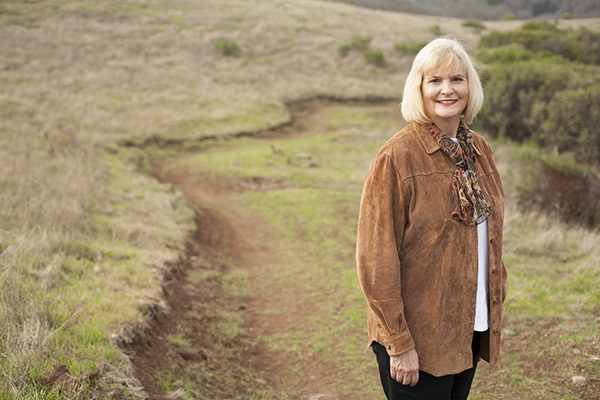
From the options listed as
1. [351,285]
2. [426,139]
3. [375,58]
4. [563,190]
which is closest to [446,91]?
[426,139]

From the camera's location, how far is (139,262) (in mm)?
5609

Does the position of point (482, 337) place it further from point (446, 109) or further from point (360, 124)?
point (360, 124)

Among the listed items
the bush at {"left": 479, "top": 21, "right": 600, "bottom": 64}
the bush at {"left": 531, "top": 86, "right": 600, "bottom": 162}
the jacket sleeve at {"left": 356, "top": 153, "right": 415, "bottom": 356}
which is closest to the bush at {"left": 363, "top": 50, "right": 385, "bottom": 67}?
the bush at {"left": 479, "top": 21, "right": 600, "bottom": 64}

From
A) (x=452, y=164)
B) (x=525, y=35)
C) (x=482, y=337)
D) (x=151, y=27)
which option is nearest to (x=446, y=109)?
(x=452, y=164)

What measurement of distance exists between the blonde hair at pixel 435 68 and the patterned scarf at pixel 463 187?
0.35 ft

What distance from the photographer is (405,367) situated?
6.31 feet

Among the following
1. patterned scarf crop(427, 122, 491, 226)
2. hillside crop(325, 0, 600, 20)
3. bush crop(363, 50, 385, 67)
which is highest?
hillside crop(325, 0, 600, 20)

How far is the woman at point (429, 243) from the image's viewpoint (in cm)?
193

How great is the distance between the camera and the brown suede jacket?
1921 millimetres

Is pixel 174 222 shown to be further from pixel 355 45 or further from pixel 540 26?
pixel 355 45

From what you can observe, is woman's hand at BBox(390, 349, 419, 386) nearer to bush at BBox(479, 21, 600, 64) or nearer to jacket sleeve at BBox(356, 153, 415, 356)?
jacket sleeve at BBox(356, 153, 415, 356)

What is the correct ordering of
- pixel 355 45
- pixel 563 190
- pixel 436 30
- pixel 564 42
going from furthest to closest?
pixel 436 30, pixel 355 45, pixel 564 42, pixel 563 190

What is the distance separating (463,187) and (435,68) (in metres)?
0.54

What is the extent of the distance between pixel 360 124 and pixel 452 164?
16.9 m
